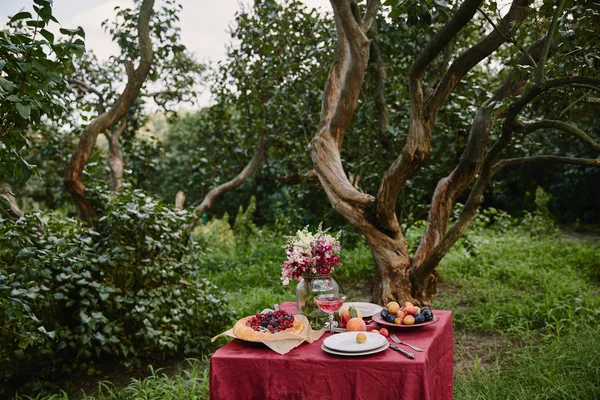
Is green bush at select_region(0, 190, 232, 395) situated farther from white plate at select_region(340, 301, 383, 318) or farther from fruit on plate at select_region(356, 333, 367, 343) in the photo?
fruit on plate at select_region(356, 333, 367, 343)

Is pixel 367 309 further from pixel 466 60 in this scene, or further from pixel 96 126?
pixel 96 126

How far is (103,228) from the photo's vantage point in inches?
179

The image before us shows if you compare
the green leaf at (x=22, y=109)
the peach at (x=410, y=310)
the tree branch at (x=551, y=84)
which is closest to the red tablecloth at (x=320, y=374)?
the peach at (x=410, y=310)

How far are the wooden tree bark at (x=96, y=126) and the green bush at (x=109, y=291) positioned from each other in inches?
10.4

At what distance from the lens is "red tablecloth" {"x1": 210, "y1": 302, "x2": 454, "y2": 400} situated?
2.16 meters

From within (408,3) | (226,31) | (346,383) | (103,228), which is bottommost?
(346,383)

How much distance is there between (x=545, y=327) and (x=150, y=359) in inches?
133

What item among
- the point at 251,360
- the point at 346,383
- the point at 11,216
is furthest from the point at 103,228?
the point at 346,383

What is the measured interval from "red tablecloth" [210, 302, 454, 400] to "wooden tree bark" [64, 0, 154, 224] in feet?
8.18

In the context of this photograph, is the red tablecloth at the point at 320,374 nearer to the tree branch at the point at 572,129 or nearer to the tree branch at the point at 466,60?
the tree branch at the point at 572,129

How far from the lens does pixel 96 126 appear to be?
4750mm

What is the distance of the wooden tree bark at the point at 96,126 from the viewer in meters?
4.51

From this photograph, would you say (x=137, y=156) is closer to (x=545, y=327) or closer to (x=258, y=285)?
(x=258, y=285)

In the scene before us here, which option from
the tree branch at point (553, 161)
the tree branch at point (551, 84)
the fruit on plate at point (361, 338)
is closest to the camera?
the fruit on plate at point (361, 338)
